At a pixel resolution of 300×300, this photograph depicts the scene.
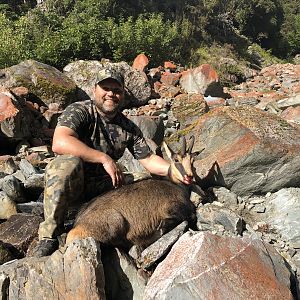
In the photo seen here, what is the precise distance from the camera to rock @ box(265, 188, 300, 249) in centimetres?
467

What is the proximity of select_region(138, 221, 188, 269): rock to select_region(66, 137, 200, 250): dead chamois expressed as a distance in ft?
0.54

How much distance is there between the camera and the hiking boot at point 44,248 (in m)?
3.89

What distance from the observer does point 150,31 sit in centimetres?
1889

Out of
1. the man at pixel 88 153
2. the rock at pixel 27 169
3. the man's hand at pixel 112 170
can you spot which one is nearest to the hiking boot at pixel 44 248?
the man at pixel 88 153

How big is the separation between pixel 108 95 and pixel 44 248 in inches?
67.6

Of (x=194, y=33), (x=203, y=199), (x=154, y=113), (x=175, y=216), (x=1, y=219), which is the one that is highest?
(x=175, y=216)

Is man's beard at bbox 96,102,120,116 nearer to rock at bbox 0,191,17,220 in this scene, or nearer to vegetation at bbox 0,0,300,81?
rock at bbox 0,191,17,220

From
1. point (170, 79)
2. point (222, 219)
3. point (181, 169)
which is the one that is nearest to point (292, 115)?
point (222, 219)

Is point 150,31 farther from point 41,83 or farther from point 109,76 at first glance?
point 109,76

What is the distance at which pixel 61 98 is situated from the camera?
10945 millimetres

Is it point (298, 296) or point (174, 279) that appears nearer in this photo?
point (174, 279)

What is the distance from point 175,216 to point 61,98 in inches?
293

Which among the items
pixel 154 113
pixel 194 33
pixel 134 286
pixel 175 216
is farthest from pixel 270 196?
pixel 194 33

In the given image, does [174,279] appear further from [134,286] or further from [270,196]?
[270,196]
